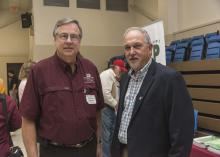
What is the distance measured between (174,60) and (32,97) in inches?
132

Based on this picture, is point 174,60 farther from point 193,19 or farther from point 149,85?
point 149,85

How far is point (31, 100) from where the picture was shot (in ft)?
5.89

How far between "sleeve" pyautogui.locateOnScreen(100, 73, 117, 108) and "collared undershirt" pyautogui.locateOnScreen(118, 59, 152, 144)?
2011mm

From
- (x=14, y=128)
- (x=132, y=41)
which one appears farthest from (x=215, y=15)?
(x=14, y=128)

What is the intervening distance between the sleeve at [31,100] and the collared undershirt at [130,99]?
22.5 inches

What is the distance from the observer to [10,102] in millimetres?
2363

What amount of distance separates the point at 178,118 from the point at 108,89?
243cm

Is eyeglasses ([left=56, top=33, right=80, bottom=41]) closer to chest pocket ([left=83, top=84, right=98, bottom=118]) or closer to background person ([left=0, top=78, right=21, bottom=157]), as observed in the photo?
chest pocket ([left=83, top=84, right=98, bottom=118])

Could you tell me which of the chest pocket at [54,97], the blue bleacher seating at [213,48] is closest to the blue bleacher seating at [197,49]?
the blue bleacher seating at [213,48]

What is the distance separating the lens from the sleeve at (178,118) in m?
1.66

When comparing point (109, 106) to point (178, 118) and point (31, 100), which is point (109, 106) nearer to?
point (31, 100)

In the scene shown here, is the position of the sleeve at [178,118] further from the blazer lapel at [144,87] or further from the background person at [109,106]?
the background person at [109,106]

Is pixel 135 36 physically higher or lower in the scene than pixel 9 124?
higher

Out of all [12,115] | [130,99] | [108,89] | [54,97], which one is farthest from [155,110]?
[108,89]
